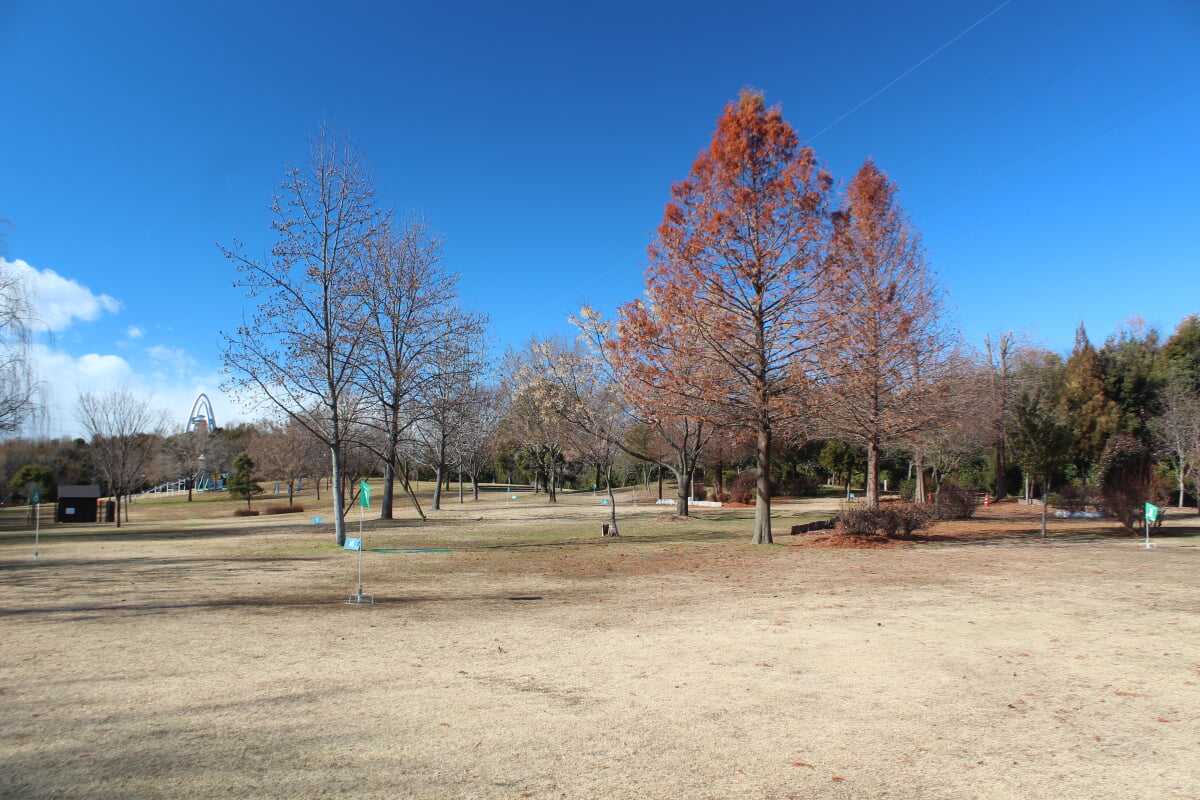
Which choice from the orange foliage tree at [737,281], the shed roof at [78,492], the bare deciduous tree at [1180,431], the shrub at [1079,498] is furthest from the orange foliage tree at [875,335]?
the shed roof at [78,492]

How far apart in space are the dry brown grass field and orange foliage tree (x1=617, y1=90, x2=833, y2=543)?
627 centimetres

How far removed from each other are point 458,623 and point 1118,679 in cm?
730

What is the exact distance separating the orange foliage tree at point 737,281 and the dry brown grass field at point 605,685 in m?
6.27

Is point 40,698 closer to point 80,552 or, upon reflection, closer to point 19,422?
point 80,552

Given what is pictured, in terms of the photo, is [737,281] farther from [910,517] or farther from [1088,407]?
[1088,407]

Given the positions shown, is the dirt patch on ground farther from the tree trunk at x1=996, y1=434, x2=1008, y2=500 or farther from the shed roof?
the shed roof

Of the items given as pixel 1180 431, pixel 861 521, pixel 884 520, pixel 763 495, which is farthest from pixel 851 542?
pixel 1180 431

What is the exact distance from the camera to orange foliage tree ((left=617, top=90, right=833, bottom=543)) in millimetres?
18297

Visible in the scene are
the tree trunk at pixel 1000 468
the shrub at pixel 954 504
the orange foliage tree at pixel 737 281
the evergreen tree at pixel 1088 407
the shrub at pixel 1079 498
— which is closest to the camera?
the orange foliage tree at pixel 737 281

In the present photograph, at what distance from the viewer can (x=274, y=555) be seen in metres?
17.7

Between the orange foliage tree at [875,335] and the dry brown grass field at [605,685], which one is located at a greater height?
the orange foliage tree at [875,335]

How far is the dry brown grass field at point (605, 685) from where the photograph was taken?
4465mm

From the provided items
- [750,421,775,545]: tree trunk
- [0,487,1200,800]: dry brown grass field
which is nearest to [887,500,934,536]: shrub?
[750,421,775,545]: tree trunk

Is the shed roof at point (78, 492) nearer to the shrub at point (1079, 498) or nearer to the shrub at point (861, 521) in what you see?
the shrub at point (861, 521)
